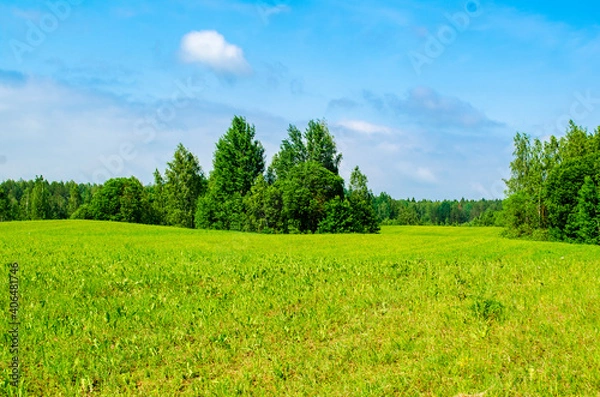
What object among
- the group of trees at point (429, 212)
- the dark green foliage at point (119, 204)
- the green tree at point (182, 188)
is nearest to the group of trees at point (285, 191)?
the green tree at point (182, 188)

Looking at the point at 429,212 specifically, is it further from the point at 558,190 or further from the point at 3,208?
the point at 3,208

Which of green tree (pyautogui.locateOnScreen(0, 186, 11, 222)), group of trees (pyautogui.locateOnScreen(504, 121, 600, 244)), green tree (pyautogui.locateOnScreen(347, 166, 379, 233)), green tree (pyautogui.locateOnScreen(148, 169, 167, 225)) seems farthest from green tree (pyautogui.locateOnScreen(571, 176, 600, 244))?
green tree (pyautogui.locateOnScreen(0, 186, 11, 222))

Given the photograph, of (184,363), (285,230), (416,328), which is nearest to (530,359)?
(416,328)

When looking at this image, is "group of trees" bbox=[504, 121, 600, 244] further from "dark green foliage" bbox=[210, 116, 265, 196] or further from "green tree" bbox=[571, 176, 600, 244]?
"dark green foliage" bbox=[210, 116, 265, 196]

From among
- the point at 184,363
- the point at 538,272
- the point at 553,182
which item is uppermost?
the point at 553,182

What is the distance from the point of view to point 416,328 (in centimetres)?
785

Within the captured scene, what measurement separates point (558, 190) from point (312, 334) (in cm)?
5856

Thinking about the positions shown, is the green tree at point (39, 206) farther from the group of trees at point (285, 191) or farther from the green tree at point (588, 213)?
the green tree at point (588, 213)

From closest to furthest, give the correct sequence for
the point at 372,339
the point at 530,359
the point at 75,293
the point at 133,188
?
1. the point at 530,359
2. the point at 372,339
3. the point at 75,293
4. the point at 133,188

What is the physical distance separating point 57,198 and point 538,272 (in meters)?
158

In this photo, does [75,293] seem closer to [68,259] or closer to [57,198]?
[68,259]

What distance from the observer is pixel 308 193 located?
62.1m

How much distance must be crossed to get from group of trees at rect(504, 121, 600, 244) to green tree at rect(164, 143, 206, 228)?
52567mm

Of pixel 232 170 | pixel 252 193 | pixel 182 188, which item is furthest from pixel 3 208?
pixel 252 193
